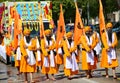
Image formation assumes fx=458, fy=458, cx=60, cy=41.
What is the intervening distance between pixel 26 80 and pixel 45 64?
3.03 ft

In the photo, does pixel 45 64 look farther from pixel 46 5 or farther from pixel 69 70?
pixel 46 5

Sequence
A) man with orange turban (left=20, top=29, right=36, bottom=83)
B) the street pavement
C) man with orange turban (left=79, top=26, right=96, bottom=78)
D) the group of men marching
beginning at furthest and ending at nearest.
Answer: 1. man with orange turban (left=79, top=26, right=96, bottom=78)
2. the group of men marching
3. man with orange turban (left=20, top=29, right=36, bottom=83)
4. the street pavement

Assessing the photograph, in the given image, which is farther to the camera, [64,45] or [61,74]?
[61,74]

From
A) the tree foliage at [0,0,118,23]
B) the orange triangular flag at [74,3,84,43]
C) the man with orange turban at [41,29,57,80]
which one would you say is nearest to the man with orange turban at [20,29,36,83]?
the man with orange turban at [41,29,57,80]

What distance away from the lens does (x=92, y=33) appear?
16.1 meters

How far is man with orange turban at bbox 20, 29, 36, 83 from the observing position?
1559cm

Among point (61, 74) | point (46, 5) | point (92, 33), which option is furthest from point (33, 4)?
point (92, 33)

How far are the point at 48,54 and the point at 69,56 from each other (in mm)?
820

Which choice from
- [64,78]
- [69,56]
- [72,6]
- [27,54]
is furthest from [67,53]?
[72,6]

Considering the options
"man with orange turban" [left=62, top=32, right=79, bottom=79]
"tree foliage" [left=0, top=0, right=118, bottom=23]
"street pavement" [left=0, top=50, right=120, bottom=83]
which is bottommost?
"street pavement" [left=0, top=50, right=120, bottom=83]

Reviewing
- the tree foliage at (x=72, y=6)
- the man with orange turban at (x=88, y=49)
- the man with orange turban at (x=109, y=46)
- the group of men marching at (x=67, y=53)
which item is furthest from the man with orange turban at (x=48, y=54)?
the tree foliage at (x=72, y=6)

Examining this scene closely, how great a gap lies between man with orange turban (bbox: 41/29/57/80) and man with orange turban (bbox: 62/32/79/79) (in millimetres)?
482

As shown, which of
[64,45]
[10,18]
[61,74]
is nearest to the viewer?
[64,45]

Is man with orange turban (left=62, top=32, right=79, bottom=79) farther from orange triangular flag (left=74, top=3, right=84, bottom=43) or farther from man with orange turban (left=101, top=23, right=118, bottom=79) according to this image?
man with orange turban (left=101, top=23, right=118, bottom=79)
